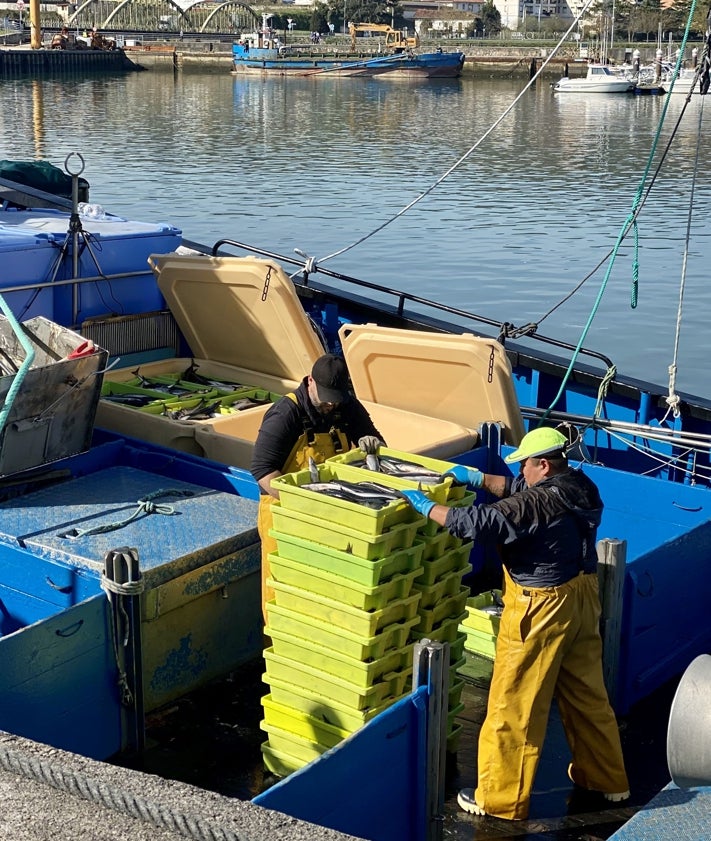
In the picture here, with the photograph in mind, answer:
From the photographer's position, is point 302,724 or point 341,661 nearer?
point 341,661

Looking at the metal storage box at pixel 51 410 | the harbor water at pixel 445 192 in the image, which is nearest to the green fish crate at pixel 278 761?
the metal storage box at pixel 51 410

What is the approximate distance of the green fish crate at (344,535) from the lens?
15.4ft

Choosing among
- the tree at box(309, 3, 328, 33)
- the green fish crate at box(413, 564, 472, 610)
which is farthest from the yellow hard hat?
the tree at box(309, 3, 328, 33)

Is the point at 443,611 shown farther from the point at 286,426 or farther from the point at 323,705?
the point at 286,426

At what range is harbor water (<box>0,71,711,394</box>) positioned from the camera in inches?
811

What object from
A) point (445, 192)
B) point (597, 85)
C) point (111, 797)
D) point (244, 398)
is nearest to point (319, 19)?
point (597, 85)

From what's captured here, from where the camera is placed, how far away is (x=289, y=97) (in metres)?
71.8

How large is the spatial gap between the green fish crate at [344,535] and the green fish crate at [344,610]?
0.23 meters

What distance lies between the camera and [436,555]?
16.6 ft

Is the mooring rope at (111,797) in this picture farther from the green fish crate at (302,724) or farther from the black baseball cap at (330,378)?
the black baseball cap at (330,378)

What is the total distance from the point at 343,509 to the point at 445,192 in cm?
2891

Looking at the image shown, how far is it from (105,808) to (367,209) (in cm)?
2695

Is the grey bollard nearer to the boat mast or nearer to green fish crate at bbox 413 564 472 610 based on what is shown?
green fish crate at bbox 413 564 472 610

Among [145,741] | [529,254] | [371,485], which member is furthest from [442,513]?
[529,254]
